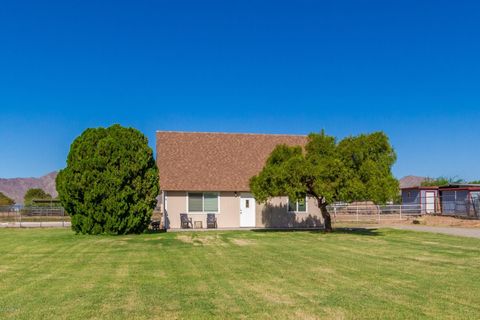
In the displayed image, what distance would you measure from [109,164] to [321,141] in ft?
35.2

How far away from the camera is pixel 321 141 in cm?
2438

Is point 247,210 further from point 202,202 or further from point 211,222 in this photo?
point 202,202

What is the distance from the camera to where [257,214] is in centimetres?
3072

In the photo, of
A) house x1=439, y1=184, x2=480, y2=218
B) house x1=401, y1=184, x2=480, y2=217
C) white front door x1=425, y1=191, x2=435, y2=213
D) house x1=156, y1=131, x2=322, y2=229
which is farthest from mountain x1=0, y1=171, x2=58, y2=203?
house x1=439, y1=184, x2=480, y2=218

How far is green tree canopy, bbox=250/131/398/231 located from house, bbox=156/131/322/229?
556 cm

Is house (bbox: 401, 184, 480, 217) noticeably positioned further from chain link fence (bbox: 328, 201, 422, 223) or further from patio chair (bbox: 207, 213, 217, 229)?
patio chair (bbox: 207, 213, 217, 229)

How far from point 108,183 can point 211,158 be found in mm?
8524

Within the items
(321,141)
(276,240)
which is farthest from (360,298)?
(321,141)

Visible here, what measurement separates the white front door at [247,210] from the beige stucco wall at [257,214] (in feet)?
0.78

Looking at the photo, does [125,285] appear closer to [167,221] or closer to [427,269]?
[427,269]

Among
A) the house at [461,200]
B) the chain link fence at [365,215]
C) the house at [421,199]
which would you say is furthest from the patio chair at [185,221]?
the house at [461,200]

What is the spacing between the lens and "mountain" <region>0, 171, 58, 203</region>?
153500 millimetres

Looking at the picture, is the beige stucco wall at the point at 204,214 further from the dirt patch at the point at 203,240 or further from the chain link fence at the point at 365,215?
the chain link fence at the point at 365,215

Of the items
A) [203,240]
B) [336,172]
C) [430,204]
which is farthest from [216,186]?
[430,204]
